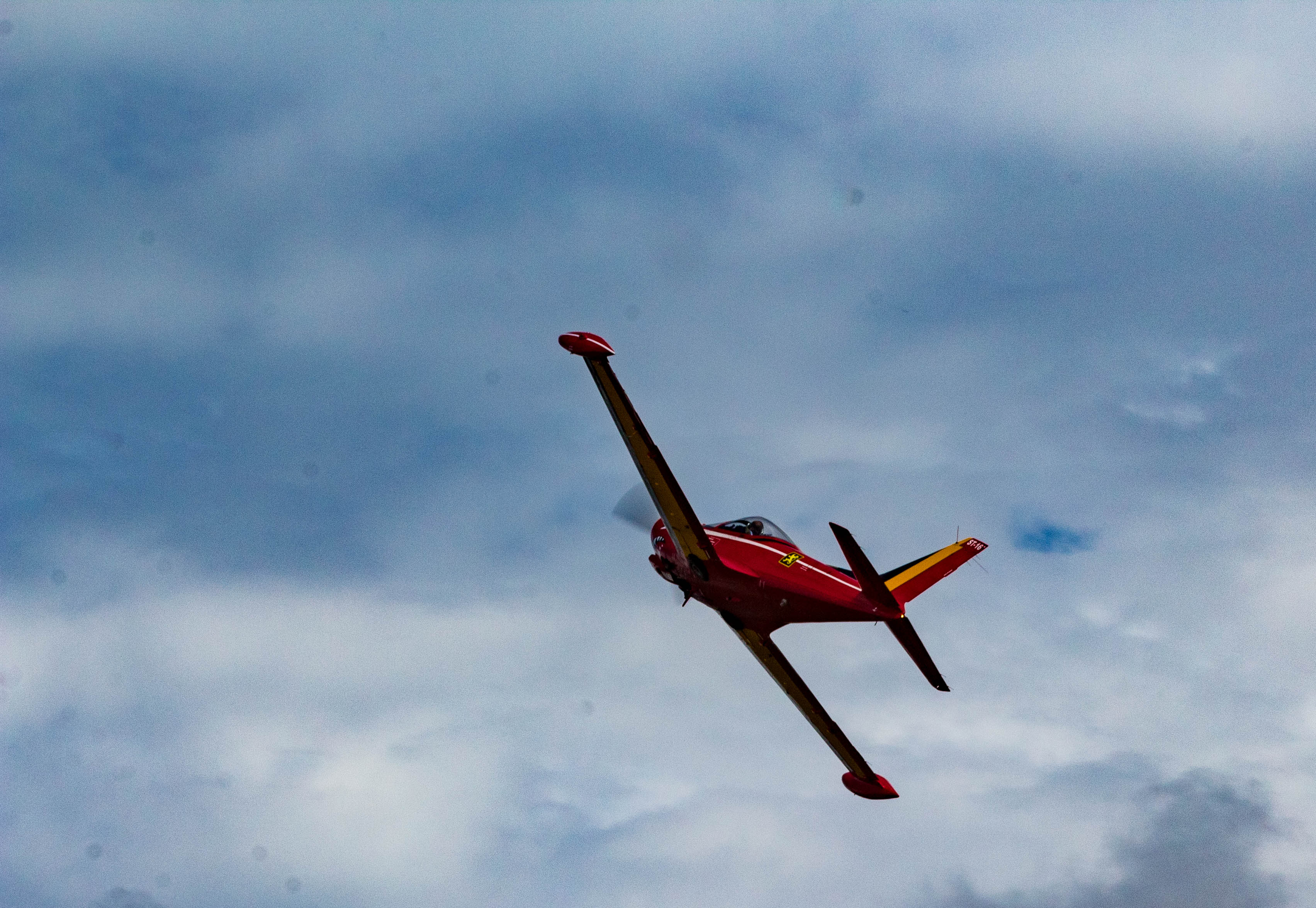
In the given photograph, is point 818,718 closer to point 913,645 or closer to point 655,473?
point 913,645

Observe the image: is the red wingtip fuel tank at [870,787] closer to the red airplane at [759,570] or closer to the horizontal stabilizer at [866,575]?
the red airplane at [759,570]

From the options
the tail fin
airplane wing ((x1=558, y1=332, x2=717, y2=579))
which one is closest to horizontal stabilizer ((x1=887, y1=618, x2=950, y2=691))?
the tail fin

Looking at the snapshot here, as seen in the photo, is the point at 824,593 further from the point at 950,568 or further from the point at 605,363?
the point at 605,363

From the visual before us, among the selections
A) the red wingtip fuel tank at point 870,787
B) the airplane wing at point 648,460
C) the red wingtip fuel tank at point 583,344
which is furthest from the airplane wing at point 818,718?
the red wingtip fuel tank at point 583,344

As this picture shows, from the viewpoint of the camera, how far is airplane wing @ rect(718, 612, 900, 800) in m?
56.5

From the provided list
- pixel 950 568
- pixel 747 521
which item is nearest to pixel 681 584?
pixel 747 521

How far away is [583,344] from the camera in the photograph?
1735 inches

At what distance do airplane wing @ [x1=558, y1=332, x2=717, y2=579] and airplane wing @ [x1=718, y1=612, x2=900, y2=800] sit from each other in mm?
6377

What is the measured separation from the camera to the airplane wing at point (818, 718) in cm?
5653

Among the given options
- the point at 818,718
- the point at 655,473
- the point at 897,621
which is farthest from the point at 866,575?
the point at 818,718

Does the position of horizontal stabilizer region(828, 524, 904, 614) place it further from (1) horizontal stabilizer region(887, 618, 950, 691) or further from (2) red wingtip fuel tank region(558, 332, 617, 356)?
(2) red wingtip fuel tank region(558, 332, 617, 356)

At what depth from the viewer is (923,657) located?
47.1 meters

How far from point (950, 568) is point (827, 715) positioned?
39.4 feet

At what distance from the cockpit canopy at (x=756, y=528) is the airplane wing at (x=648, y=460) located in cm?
215
